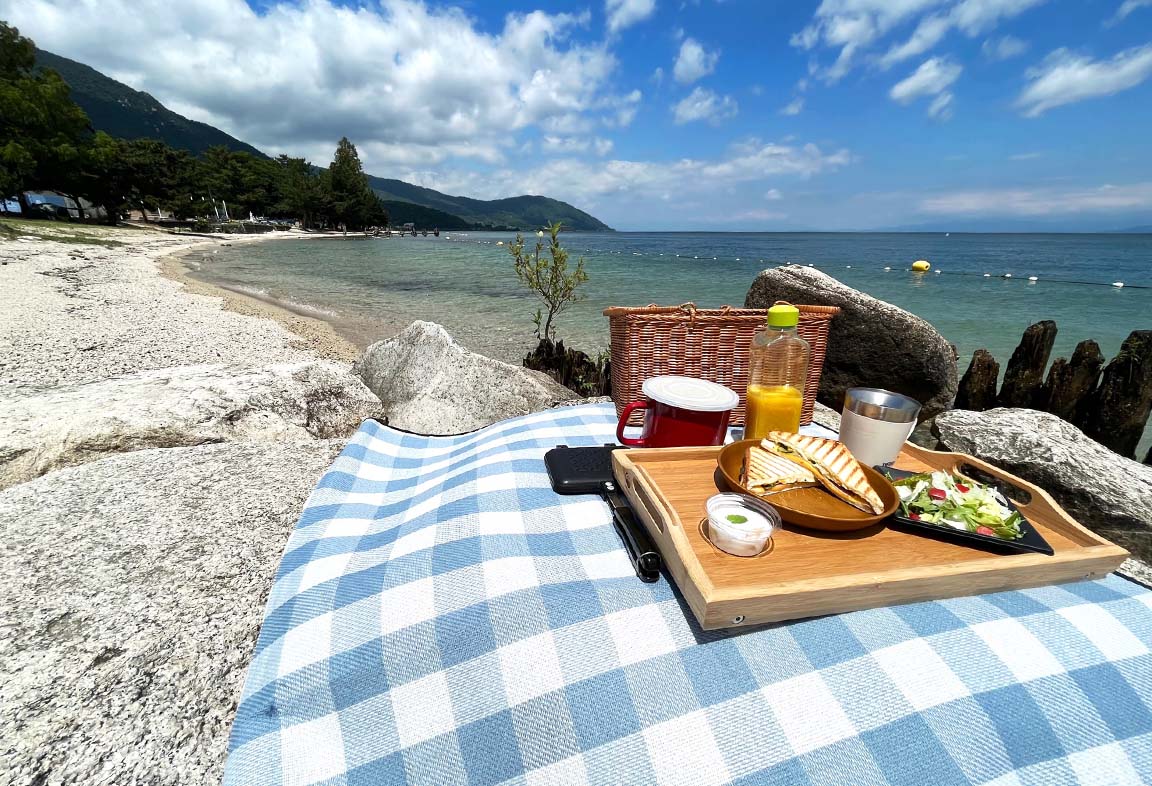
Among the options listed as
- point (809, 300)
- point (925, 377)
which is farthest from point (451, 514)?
point (925, 377)

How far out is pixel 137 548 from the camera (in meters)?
2.44

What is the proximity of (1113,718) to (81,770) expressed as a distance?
9.91ft

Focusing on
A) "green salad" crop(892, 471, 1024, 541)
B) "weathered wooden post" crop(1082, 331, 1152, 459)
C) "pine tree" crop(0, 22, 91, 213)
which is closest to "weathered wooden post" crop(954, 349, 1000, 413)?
"weathered wooden post" crop(1082, 331, 1152, 459)

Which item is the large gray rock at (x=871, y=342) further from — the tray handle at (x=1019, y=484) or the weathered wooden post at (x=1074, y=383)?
the tray handle at (x=1019, y=484)

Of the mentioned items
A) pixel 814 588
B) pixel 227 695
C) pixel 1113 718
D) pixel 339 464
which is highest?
pixel 814 588

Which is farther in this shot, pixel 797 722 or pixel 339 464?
pixel 339 464

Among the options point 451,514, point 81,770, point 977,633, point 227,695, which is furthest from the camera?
point 451,514

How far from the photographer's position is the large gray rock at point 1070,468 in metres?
3.26

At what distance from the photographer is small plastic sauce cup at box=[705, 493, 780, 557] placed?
136 centimetres

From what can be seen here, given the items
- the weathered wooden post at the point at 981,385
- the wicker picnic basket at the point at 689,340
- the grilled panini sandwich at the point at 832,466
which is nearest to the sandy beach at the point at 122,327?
the wicker picnic basket at the point at 689,340

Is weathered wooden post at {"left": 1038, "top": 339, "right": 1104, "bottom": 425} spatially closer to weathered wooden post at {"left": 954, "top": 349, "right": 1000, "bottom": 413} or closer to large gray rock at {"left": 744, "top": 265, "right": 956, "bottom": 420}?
weathered wooden post at {"left": 954, "top": 349, "right": 1000, "bottom": 413}

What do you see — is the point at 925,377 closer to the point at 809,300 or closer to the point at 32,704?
the point at 809,300

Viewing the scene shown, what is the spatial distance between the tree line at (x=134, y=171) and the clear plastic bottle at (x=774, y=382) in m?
63.1

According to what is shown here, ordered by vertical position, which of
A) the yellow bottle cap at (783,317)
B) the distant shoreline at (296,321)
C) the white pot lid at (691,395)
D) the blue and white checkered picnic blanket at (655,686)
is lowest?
the distant shoreline at (296,321)
